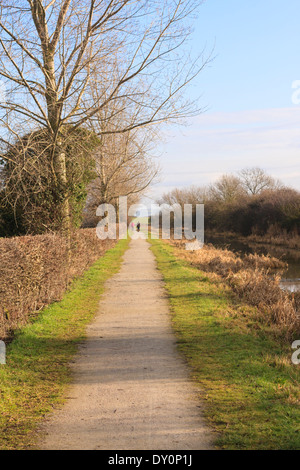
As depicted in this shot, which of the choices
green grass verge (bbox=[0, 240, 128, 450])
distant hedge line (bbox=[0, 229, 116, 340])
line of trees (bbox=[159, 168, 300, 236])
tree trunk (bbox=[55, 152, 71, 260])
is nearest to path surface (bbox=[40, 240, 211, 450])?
green grass verge (bbox=[0, 240, 128, 450])

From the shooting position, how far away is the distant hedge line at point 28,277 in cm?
817

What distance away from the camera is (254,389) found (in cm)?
576

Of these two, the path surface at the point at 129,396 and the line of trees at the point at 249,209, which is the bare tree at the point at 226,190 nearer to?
the line of trees at the point at 249,209

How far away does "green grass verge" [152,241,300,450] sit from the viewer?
182 inches

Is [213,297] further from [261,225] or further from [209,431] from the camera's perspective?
[261,225]

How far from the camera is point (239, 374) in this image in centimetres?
636

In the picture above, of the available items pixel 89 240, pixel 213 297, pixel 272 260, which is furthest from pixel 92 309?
pixel 272 260

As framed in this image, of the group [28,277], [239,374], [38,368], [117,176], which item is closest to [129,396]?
[239,374]

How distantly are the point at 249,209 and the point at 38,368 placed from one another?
5098 cm

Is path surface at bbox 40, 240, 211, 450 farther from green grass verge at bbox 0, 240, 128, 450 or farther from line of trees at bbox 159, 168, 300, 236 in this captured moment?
line of trees at bbox 159, 168, 300, 236

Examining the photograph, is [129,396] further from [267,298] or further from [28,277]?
[267,298]

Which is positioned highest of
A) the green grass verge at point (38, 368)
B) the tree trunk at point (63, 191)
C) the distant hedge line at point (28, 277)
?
the tree trunk at point (63, 191)

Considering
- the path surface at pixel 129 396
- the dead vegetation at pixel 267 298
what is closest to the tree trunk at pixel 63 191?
the dead vegetation at pixel 267 298

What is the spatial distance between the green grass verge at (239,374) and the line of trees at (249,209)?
3516 cm
